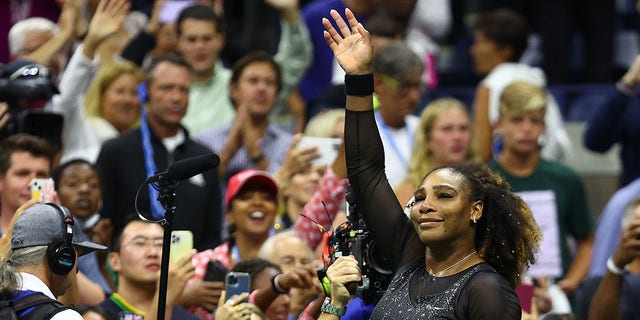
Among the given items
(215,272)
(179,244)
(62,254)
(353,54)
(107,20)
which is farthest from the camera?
(107,20)

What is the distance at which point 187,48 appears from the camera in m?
11.4

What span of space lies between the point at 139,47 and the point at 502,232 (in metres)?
6.35

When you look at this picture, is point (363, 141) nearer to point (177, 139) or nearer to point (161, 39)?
point (177, 139)

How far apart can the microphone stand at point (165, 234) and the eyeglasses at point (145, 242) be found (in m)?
1.76

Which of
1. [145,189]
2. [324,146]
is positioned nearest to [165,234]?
[324,146]

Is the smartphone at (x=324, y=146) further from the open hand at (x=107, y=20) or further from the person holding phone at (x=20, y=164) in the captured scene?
the open hand at (x=107, y=20)

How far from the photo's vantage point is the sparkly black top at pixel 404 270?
5.97 metres

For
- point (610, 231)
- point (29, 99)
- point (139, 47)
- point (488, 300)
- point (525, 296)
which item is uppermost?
point (29, 99)

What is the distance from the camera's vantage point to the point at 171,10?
39.9 feet

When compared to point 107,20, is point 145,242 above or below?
below

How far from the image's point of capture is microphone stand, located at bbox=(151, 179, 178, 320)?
641 centimetres

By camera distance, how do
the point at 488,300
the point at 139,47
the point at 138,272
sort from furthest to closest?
the point at 139,47, the point at 138,272, the point at 488,300

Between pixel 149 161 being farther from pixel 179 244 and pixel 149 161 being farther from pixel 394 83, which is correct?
pixel 179 244

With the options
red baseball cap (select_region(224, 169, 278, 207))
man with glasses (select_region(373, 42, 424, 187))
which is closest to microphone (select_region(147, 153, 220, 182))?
red baseball cap (select_region(224, 169, 278, 207))
